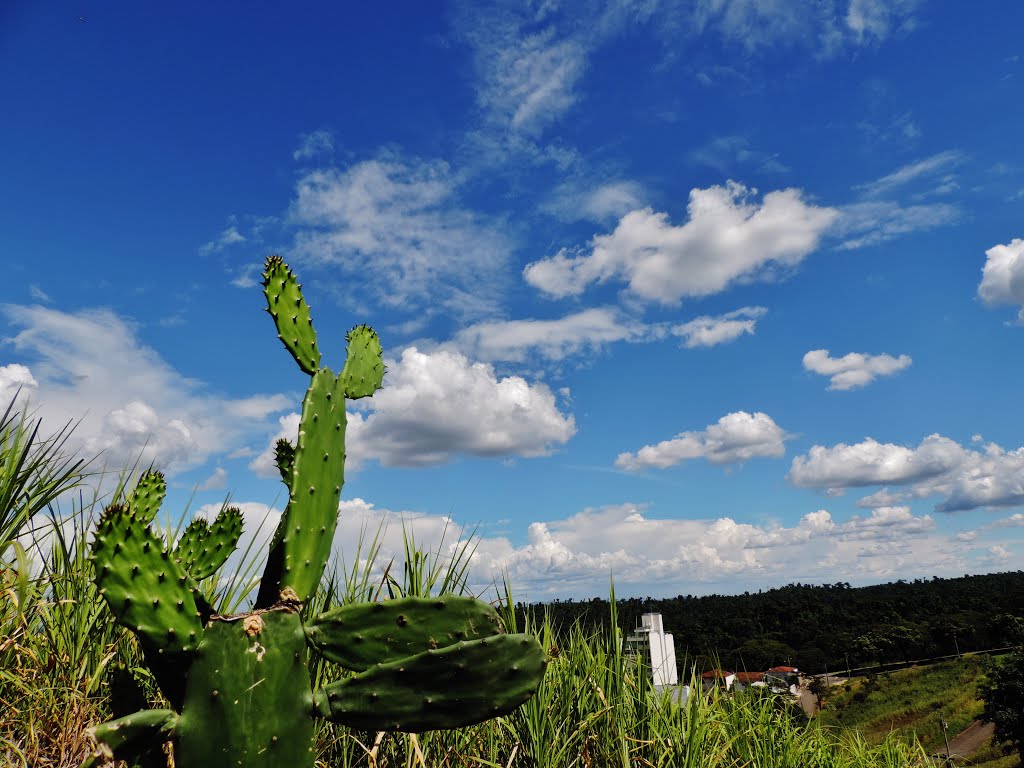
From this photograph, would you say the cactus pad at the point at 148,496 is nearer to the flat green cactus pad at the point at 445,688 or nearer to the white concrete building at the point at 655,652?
the flat green cactus pad at the point at 445,688

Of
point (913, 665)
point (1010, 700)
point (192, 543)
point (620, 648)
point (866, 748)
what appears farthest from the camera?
point (913, 665)

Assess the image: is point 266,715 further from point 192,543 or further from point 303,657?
point 192,543

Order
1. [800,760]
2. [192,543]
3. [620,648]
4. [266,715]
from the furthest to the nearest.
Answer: [800,760]
[620,648]
[192,543]
[266,715]

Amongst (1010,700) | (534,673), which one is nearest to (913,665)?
(1010,700)

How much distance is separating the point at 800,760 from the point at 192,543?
3221 mm

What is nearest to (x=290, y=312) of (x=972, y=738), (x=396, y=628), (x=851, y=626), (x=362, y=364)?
(x=362, y=364)

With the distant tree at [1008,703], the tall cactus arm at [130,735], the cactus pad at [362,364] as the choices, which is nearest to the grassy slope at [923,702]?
the distant tree at [1008,703]

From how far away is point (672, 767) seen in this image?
9.93 ft

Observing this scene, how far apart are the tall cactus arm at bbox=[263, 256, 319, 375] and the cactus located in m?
0.32

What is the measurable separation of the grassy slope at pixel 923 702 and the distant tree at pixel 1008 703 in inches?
95.4

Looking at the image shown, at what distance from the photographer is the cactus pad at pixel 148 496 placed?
2934 millimetres

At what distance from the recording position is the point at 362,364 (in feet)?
9.76

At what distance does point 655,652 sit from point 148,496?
8.61 feet

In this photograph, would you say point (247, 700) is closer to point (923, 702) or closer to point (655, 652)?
point (655, 652)
